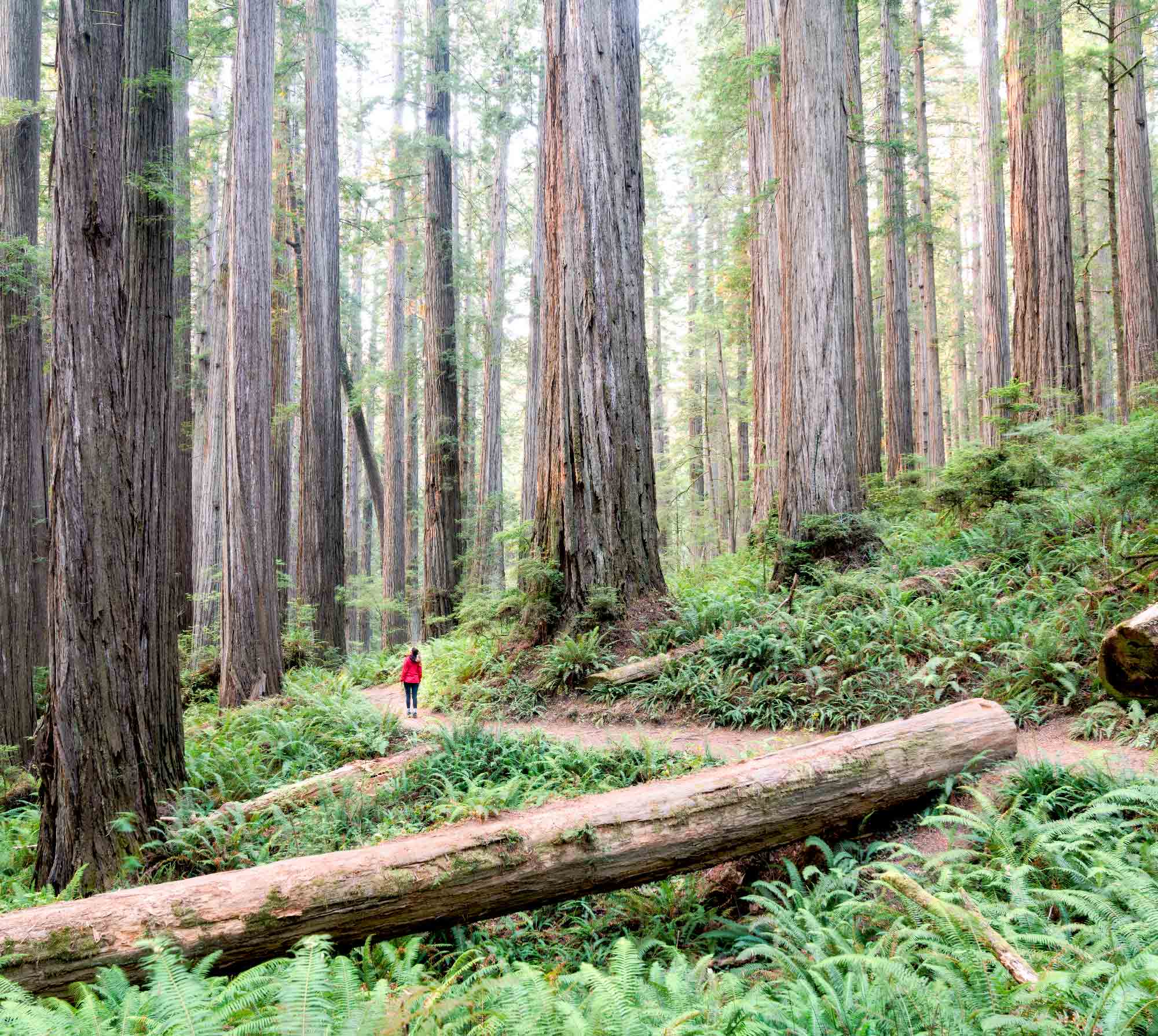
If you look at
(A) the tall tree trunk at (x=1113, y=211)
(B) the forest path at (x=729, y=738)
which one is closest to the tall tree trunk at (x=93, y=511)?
(B) the forest path at (x=729, y=738)

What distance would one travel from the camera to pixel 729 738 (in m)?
6.15

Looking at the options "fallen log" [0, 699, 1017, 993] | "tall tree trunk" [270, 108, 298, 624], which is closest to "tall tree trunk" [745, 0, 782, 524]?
"fallen log" [0, 699, 1017, 993]

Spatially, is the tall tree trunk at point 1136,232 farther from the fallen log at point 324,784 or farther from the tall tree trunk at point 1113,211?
the fallen log at point 324,784

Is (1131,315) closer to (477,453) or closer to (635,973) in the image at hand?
(635,973)

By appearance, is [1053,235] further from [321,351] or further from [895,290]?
[321,351]

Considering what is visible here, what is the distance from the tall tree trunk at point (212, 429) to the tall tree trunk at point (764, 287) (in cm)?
812

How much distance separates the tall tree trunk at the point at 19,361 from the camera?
28.2 ft

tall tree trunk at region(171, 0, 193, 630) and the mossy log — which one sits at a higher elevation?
tall tree trunk at region(171, 0, 193, 630)

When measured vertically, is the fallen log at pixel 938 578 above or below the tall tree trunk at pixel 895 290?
below

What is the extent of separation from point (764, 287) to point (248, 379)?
8236mm

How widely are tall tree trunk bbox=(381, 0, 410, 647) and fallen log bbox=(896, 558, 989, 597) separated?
38.6 ft

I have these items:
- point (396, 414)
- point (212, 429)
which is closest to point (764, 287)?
point (212, 429)

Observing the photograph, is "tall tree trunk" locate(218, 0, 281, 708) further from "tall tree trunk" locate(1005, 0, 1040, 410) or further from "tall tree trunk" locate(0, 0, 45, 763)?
"tall tree trunk" locate(1005, 0, 1040, 410)

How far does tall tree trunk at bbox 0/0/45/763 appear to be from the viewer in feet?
28.2
